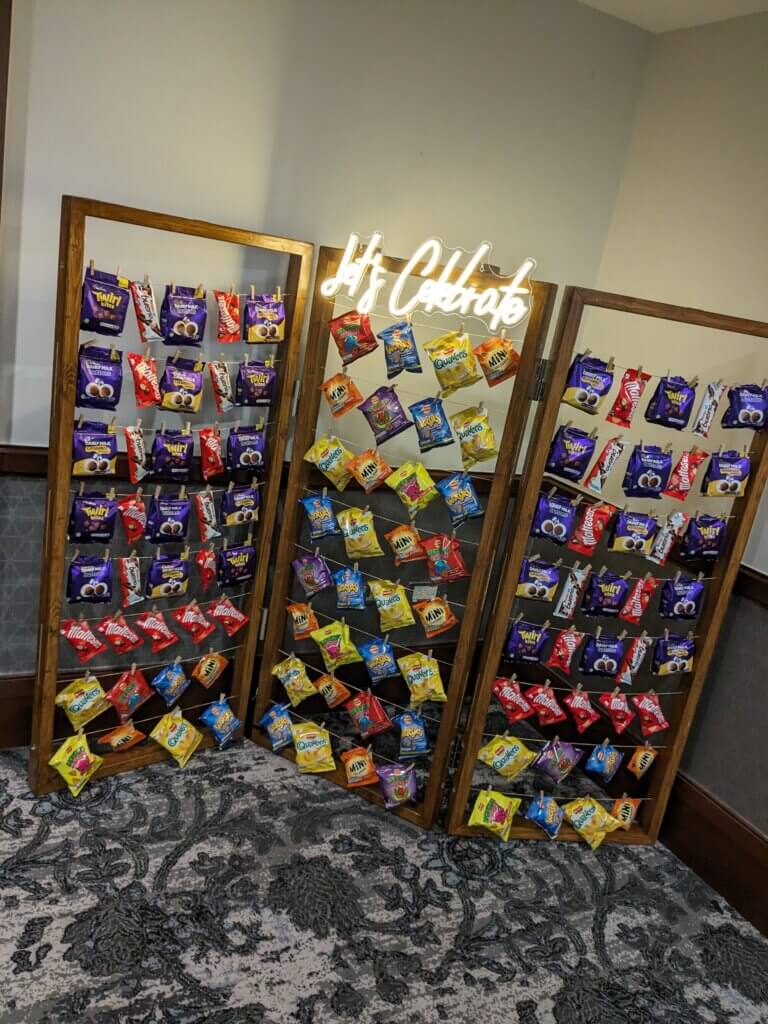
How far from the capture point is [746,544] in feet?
8.96

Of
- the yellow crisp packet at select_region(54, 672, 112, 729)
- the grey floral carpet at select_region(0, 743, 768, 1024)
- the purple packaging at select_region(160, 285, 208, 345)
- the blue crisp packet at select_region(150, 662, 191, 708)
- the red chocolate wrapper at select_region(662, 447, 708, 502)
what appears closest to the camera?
the grey floral carpet at select_region(0, 743, 768, 1024)

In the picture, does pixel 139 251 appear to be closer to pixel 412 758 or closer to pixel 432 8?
pixel 432 8

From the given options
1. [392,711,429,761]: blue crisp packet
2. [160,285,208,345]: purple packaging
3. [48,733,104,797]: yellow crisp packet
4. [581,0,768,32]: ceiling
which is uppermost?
[581,0,768,32]: ceiling

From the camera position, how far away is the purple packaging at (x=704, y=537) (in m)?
2.62

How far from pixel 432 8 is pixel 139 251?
1.31m

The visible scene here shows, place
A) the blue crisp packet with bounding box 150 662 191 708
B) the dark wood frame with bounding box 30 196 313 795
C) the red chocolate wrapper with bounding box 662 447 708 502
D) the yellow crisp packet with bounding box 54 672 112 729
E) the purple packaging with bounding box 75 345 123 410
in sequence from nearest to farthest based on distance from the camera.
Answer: the dark wood frame with bounding box 30 196 313 795 → the purple packaging with bounding box 75 345 123 410 → the red chocolate wrapper with bounding box 662 447 708 502 → the yellow crisp packet with bounding box 54 672 112 729 → the blue crisp packet with bounding box 150 662 191 708

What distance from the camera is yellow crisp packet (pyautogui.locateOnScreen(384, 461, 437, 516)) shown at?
2.73m

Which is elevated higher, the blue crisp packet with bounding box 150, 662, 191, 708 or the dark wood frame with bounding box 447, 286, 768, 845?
the dark wood frame with bounding box 447, 286, 768, 845

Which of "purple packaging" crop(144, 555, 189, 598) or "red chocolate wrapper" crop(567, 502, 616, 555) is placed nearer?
"red chocolate wrapper" crop(567, 502, 616, 555)

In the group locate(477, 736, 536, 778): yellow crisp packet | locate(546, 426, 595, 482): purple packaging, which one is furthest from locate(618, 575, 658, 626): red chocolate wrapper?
locate(477, 736, 536, 778): yellow crisp packet

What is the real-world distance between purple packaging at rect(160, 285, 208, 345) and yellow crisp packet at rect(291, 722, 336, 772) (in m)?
1.38

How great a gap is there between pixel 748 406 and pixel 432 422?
0.94m

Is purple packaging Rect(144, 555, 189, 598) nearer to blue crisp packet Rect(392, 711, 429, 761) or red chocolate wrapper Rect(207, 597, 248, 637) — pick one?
red chocolate wrapper Rect(207, 597, 248, 637)

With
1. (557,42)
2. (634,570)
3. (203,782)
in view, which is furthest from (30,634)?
(557,42)
